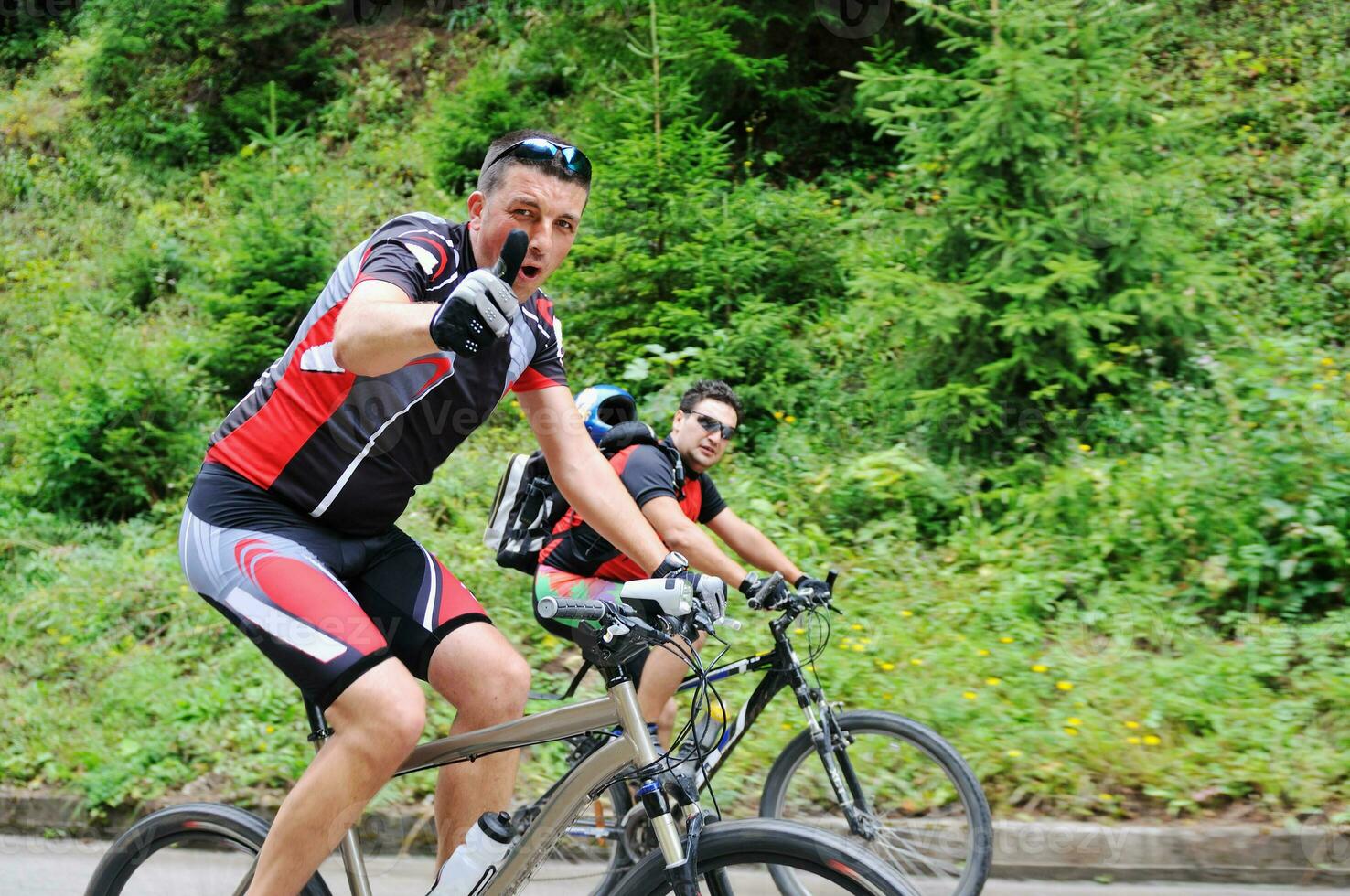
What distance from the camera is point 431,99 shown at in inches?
577

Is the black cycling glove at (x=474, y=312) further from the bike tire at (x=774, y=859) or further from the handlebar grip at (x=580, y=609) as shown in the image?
the bike tire at (x=774, y=859)

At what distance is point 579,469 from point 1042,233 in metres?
4.76

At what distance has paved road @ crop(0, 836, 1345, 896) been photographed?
385cm

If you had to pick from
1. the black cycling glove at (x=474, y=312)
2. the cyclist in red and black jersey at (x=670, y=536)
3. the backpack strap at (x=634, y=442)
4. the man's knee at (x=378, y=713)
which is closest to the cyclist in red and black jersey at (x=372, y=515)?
the man's knee at (x=378, y=713)

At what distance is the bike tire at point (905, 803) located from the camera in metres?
3.85

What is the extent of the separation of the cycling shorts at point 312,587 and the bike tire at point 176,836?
1.74 feet

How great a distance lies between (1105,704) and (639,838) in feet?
7.36

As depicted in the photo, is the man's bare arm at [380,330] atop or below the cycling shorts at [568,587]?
atop

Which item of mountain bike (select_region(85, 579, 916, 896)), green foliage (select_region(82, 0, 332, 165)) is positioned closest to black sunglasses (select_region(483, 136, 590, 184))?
mountain bike (select_region(85, 579, 916, 896))

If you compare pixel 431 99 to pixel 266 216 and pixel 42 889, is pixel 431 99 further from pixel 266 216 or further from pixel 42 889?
pixel 42 889

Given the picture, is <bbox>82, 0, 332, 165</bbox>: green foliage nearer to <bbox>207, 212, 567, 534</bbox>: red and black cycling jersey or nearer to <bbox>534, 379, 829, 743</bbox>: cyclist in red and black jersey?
<bbox>534, 379, 829, 743</bbox>: cyclist in red and black jersey

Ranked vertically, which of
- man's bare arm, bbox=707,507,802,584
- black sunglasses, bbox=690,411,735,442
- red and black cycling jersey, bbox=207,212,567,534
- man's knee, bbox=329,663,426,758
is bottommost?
man's bare arm, bbox=707,507,802,584

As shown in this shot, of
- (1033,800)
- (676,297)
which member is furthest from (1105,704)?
(676,297)

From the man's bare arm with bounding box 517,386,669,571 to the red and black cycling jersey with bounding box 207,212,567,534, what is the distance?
0.22 m
